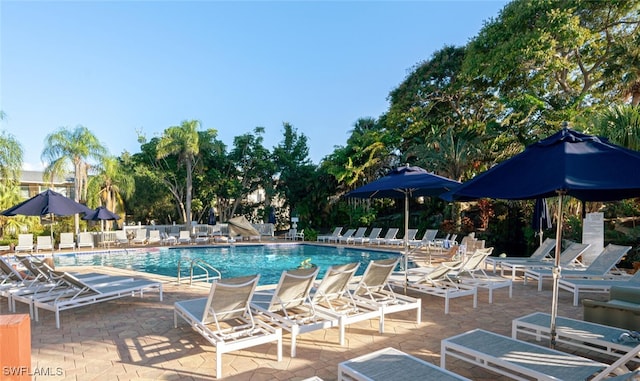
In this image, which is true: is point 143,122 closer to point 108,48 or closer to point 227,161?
point 227,161

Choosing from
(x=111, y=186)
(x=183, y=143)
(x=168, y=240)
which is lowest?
(x=168, y=240)

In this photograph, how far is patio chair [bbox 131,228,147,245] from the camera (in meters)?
17.9

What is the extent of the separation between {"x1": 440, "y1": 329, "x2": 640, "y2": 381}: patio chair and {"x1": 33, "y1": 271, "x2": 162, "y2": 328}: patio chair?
Result: 16.5 feet

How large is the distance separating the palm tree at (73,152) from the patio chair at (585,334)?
19.8 metres

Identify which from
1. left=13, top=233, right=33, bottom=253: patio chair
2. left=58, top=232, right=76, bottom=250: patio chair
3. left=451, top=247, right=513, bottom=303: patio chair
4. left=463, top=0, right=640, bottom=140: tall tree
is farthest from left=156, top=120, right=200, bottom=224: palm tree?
left=451, top=247, right=513, bottom=303: patio chair

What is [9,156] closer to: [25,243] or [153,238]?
[25,243]

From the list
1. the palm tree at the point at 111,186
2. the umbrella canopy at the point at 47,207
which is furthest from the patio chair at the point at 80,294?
the palm tree at the point at 111,186

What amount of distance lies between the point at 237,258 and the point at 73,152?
11905mm

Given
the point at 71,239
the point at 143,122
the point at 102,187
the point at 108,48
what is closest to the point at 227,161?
the point at 143,122

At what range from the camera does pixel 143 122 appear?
24.1 metres

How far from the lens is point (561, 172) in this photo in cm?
313

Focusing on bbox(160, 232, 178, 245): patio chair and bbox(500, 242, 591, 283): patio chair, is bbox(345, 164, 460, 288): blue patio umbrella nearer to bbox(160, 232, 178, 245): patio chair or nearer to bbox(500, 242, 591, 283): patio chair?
bbox(500, 242, 591, 283): patio chair

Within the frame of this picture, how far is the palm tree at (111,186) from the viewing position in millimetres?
20812

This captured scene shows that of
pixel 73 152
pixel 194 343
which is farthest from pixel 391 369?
pixel 73 152
